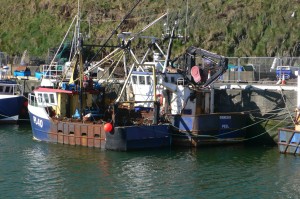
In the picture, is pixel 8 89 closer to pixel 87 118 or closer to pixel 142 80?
pixel 142 80

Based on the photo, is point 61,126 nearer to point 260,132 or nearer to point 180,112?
point 180,112

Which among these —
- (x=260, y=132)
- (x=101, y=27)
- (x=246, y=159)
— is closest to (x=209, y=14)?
(x=101, y=27)

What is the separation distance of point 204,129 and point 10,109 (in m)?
17.1

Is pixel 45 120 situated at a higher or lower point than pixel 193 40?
lower

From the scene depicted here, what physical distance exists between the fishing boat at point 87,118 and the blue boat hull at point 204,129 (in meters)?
0.76

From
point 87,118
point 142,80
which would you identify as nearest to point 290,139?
point 142,80

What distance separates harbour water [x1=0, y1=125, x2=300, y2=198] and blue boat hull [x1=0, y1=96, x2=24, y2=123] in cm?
995

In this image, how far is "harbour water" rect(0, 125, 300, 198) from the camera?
23891 millimetres

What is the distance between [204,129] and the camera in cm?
3250

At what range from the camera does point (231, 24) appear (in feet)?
187

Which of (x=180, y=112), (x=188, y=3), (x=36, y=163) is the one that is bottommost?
(x=36, y=163)

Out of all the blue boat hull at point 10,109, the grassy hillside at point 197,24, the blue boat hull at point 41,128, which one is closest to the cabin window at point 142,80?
the blue boat hull at point 41,128

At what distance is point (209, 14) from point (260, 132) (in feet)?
86.0

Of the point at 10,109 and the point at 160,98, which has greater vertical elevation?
the point at 160,98
